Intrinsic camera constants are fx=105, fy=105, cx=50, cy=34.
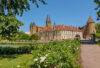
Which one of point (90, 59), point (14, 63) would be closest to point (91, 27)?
point (90, 59)

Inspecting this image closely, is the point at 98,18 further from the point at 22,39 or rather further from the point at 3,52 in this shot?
the point at 22,39

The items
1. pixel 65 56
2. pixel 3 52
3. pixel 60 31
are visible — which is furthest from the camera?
pixel 60 31

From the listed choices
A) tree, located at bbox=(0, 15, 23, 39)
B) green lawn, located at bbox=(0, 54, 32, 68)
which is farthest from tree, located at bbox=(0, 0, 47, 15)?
green lawn, located at bbox=(0, 54, 32, 68)

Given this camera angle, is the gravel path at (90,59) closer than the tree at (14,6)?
Yes

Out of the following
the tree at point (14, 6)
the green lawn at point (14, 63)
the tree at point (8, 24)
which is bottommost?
the green lawn at point (14, 63)

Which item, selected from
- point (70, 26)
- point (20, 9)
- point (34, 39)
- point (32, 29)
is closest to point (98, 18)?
point (20, 9)

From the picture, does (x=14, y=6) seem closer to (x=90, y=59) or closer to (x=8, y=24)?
(x=8, y=24)

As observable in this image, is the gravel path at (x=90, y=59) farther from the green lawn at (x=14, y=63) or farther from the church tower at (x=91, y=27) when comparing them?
the church tower at (x=91, y=27)

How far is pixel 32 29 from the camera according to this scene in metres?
108

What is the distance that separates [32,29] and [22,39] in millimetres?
49698

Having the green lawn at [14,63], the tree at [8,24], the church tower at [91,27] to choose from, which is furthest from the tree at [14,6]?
the church tower at [91,27]

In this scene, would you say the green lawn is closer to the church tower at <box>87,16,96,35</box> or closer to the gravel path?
the gravel path

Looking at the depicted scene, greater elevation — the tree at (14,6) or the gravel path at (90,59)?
the tree at (14,6)

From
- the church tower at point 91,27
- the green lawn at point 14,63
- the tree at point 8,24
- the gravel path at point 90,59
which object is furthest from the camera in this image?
the church tower at point 91,27
